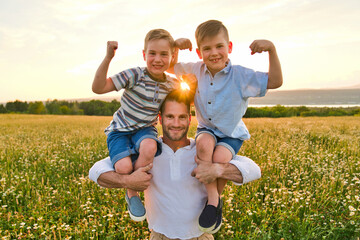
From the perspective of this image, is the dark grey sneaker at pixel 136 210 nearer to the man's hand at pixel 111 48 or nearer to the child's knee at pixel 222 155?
the child's knee at pixel 222 155

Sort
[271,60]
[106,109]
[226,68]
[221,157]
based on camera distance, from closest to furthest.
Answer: [271,60], [221,157], [226,68], [106,109]

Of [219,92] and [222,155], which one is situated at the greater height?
[219,92]

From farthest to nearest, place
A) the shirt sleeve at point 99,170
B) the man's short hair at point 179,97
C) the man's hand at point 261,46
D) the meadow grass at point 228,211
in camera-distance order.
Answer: the meadow grass at point 228,211, the man's short hair at point 179,97, the shirt sleeve at point 99,170, the man's hand at point 261,46

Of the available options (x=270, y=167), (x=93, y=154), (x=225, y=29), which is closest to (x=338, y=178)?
(x=270, y=167)

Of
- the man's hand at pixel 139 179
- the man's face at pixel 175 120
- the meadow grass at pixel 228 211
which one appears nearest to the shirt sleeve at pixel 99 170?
the man's hand at pixel 139 179

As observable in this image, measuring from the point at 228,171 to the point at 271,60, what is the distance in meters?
1.55

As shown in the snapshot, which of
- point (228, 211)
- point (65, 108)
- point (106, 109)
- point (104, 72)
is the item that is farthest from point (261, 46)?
point (65, 108)

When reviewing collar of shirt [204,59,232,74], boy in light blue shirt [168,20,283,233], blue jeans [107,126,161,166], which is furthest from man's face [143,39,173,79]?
blue jeans [107,126,161,166]

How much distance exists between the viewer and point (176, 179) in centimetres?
361

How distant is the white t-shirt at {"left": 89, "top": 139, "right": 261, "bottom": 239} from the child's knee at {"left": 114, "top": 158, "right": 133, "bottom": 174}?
0.54 feet

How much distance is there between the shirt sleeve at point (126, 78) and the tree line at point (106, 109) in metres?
37.8

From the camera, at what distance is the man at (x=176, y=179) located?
3.58 metres

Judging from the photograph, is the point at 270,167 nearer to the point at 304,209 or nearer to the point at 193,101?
the point at 304,209

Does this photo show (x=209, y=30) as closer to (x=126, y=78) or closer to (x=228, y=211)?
(x=126, y=78)
